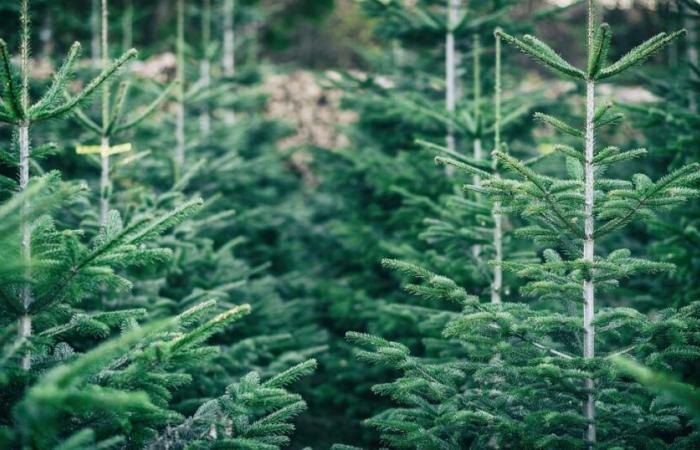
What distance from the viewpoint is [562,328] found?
2754 mm

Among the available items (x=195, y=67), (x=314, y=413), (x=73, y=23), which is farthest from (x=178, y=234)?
(x=73, y=23)

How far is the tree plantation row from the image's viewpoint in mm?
2408

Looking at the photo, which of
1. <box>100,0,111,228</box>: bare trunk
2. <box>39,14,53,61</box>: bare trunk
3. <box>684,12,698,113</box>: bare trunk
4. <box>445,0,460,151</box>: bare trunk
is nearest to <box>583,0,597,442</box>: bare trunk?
<box>445,0,460,151</box>: bare trunk

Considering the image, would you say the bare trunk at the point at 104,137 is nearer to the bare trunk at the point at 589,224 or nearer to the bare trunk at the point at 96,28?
the bare trunk at the point at 589,224

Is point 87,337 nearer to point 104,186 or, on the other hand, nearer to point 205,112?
point 104,186

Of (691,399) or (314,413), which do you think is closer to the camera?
(691,399)

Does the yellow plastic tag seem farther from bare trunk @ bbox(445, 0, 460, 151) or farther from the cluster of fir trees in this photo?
bare trunk @ bbox(445, 0, 460, 151)

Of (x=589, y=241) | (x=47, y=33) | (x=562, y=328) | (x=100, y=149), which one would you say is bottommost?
(x=562, y=328)

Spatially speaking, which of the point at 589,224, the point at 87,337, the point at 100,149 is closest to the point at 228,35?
the point at 100,149

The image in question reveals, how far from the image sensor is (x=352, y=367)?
5.52 meters

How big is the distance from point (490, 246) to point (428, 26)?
273 cm

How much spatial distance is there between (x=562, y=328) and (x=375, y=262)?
317 centimetres

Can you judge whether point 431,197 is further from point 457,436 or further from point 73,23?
point 73,23

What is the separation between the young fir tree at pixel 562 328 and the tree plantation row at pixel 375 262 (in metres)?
0.02
